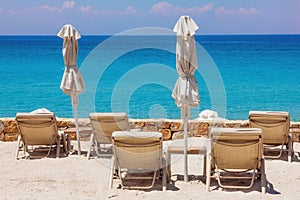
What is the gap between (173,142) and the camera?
908 cm

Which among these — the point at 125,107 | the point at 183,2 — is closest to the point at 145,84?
the point at 125,107

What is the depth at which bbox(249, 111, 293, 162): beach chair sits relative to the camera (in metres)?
7.59

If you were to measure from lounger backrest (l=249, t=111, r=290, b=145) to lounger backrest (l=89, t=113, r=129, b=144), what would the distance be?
2035 mm

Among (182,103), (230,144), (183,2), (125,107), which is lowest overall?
(125,107)

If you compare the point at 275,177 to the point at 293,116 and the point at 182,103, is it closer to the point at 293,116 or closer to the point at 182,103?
the point at 182,103

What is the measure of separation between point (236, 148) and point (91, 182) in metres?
2.03

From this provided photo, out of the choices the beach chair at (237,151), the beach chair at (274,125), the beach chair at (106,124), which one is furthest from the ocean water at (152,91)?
the beach chair at (237,151)

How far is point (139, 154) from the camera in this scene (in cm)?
616

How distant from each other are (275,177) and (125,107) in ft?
46.9

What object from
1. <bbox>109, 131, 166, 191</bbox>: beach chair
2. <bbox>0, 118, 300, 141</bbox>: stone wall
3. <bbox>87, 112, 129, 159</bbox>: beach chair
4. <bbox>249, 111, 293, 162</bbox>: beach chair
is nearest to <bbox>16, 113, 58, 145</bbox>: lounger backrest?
<bbox>87, 112, 129, 159</bbox>: beach chair

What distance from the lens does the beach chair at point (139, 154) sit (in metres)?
6.09

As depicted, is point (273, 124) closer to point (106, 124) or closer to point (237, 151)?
point (237, 151)

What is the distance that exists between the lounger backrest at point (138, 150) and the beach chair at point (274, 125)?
2130 millimetres

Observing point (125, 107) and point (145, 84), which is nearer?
point (125, 107)
